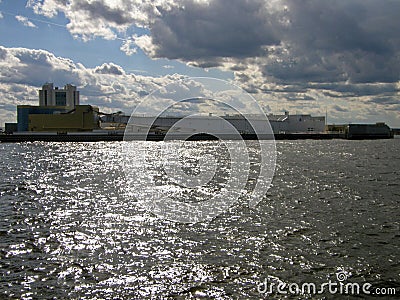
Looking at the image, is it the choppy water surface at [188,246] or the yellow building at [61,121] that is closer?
the choppy water surface at [188,246]

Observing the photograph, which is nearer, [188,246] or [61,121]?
[188,246]

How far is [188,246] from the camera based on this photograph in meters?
20.9

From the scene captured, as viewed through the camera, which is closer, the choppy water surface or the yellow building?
the choppy water surface

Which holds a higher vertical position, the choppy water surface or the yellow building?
the yellow building

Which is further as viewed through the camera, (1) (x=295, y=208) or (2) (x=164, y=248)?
(1) (x=295, y=208)

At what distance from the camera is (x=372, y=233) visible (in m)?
23.1

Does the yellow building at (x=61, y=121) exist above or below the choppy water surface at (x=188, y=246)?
above

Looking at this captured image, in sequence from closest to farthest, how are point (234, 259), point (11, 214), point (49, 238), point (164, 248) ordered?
point (234, 259)
point (164, 248)
point (49, 238)
point (11, 214)

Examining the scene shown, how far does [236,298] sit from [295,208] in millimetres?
16145

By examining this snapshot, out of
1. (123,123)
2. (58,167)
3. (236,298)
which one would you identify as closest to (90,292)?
(236,298)

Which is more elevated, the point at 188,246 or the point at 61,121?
the point at 61,121

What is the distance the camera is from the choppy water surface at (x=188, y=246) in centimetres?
1630

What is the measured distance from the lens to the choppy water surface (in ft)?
53.5

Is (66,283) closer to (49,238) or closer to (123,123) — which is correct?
(49,238)
